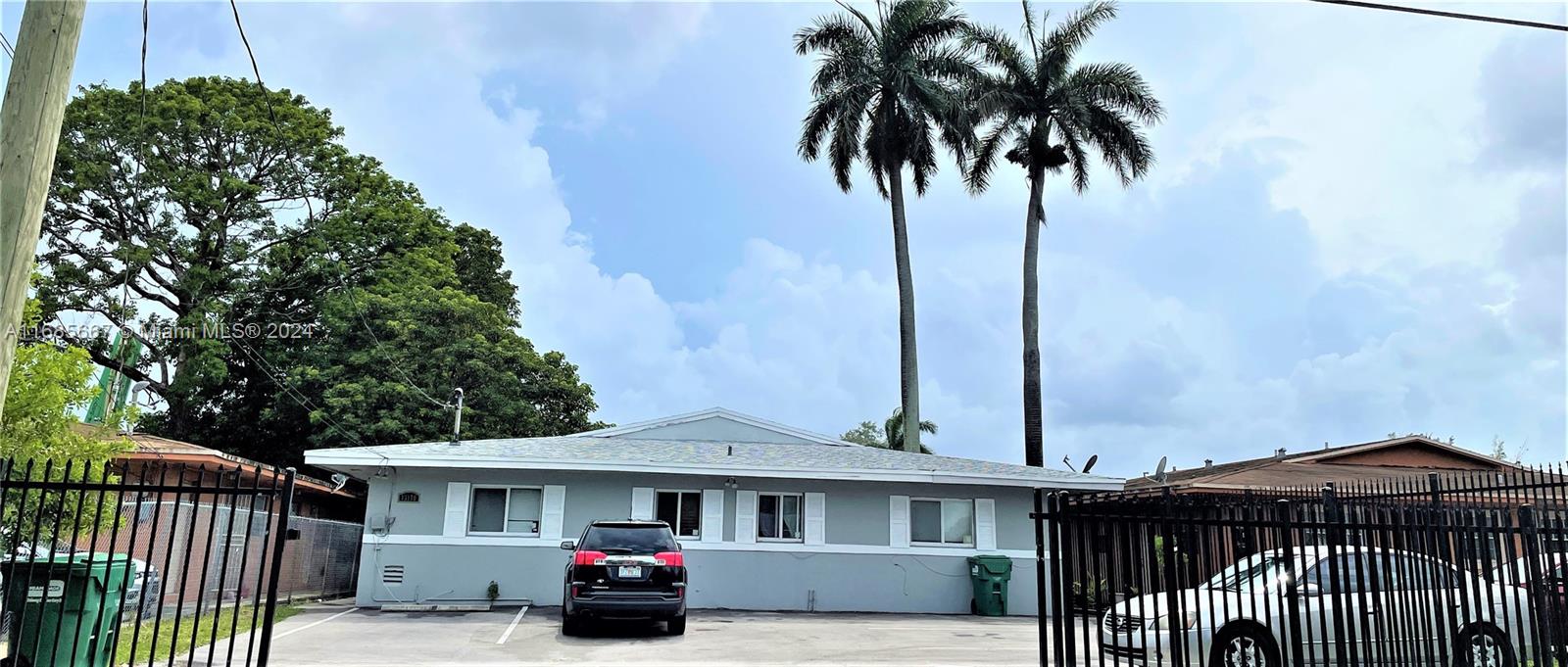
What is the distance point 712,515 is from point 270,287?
19.7 meters

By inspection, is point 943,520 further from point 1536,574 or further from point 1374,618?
point 1536,574

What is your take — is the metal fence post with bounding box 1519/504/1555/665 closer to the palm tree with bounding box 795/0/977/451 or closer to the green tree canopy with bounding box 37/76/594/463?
the palm tree with bounding box 795/0/977/451

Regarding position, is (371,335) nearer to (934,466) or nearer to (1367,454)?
(934,466)

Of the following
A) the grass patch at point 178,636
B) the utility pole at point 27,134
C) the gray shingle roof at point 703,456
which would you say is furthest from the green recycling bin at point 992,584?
the utility pole at point 27,134

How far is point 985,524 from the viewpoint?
1994cm

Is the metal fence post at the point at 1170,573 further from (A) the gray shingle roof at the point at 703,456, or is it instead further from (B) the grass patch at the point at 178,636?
(A) the gray shingle roof at the point at 703,456

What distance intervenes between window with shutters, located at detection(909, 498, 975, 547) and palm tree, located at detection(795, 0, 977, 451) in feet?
32.8

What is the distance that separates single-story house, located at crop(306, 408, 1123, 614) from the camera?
1838 centimetres

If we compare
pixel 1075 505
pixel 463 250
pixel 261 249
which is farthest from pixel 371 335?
pixel 1075 505

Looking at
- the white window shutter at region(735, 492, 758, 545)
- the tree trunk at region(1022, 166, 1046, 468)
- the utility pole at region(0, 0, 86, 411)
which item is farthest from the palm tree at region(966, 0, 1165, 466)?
the utility pole at region(0, 0, 86, 411)

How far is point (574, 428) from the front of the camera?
35.5 metres

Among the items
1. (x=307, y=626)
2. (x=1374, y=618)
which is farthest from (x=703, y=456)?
(x=1374, y=618)

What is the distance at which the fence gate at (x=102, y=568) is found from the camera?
6215 millimetres

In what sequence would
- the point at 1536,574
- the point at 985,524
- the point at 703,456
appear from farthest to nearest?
the point at 703,456 < the point at 985,524 < the point at 1536,574
